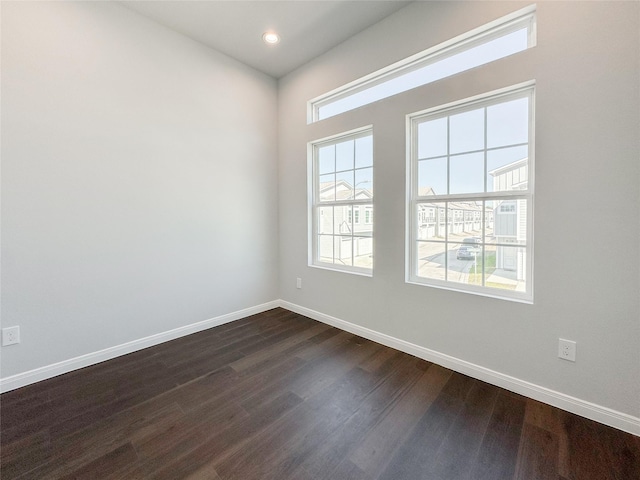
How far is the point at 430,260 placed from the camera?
238 cm

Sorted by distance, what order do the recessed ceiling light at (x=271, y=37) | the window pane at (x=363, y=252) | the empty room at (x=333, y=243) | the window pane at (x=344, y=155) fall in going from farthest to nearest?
the window pane at (x=344, y=155) < the window pane at (x=363, y=252) < the recessed ceiling light at (x=271, y=37) < the empty room at (x=333, y=243)

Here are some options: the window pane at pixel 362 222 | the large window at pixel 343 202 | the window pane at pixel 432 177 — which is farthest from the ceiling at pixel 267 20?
the window pane at pixel 362 222

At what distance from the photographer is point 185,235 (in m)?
2.81

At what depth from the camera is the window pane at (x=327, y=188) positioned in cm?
318

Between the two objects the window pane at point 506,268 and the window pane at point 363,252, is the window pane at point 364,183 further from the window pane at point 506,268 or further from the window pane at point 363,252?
the window pane at point 506,268

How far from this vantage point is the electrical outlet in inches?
66.2

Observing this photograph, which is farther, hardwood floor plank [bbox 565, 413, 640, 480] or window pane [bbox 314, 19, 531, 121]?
window pane [bbox 314, 19, 531, 121]

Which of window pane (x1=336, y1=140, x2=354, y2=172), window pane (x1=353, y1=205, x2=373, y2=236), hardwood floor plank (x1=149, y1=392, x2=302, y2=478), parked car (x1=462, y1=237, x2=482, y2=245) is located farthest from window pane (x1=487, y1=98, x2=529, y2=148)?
hardwood floor plank (x1=149, y1=392, x2=302, y2=478)

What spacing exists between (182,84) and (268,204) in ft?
5.13

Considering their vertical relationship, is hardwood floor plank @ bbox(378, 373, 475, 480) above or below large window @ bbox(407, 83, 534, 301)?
below

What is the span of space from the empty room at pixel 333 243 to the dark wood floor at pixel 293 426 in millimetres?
14

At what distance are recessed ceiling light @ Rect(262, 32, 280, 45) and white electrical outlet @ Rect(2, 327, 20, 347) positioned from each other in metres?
3.28

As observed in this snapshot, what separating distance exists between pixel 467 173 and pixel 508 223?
1.62 feet

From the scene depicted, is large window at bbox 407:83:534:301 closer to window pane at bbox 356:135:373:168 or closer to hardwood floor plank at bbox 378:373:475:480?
window pane at bbox 356:135:373:168
